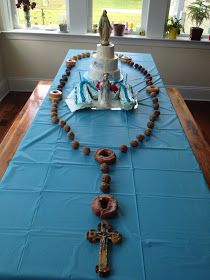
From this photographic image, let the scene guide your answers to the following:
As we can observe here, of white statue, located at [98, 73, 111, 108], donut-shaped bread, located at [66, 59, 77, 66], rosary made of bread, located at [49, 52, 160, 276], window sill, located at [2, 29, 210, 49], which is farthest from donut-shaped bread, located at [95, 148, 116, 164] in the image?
window sill, located at [2, 29, 210, 49]

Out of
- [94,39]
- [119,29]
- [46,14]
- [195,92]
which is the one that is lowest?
[195,92]

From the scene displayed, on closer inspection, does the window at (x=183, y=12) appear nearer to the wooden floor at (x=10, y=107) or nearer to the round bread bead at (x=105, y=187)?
the wooden floor at (x=10, y=107)

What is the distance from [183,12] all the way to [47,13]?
66.1 inches

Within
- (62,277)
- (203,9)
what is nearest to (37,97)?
(62,277)

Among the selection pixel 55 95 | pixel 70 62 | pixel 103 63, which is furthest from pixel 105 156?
pixel 70 62

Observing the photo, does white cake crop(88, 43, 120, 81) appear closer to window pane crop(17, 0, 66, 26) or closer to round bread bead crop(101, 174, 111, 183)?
round bread bead crop(101, 174, 111, 183)

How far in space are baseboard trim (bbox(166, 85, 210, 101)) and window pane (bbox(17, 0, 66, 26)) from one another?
5.67ft

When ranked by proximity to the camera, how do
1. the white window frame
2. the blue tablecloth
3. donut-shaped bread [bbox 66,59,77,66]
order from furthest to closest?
the white window frame < donut-shaped bread [bbox 66,59,77,66] < the blue tablecloth

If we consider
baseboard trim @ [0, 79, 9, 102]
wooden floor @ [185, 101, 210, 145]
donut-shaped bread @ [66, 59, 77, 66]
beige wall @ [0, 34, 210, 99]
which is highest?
donut-shaped bread @ [66, 59, 77, 66]

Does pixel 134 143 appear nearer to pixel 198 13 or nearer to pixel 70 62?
pixel 70 62

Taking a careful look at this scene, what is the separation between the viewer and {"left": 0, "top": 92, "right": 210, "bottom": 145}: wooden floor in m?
3.01

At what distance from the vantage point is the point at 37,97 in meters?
2.42

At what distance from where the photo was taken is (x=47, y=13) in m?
3.51

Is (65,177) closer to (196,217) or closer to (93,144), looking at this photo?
(93,144)
